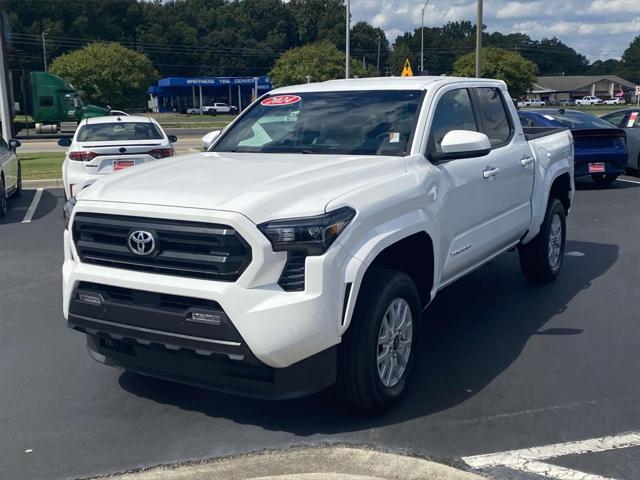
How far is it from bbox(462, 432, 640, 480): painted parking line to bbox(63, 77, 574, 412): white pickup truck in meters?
0.72

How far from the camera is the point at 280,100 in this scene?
587cm

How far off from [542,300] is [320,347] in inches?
143

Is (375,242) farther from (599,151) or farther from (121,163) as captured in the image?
(599,151)

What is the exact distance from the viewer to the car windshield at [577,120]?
48.8 ft

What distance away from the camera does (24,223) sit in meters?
11.2

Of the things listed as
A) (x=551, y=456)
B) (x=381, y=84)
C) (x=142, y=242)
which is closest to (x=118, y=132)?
(x=381, y=84)

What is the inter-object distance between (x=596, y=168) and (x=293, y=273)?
11758 millimetres

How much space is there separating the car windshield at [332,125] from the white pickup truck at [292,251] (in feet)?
0.05

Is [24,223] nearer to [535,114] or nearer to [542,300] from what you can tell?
[542,300]

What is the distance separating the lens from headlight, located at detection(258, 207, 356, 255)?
12.1 ft

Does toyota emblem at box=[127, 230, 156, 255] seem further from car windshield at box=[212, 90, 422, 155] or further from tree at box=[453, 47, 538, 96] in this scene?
tree at box=[453, 47, 538, 96]

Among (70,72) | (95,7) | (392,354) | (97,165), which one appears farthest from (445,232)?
(95,7)

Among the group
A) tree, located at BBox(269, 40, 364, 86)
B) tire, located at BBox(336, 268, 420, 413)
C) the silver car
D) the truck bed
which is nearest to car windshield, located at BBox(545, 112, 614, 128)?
the silver car

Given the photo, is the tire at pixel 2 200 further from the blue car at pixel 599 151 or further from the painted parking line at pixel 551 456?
the blue car at pixel 599 151
